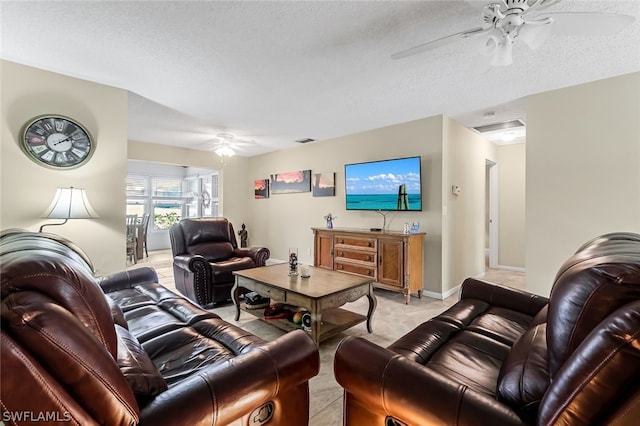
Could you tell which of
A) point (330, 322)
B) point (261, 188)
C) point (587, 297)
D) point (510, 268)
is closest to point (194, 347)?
point (330, 322)

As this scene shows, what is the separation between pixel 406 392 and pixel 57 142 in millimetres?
3691

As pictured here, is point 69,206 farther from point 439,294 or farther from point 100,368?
point 439,294

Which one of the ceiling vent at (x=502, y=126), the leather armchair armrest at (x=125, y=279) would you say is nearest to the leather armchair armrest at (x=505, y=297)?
the leather armchair armrest at (x=125, y=279)

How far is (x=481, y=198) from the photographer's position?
15.7 ft

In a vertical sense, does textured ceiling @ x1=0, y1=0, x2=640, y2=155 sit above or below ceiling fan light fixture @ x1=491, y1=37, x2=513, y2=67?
above

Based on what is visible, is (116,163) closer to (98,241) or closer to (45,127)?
(45,127)

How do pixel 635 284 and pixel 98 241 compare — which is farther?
pixel 98 241

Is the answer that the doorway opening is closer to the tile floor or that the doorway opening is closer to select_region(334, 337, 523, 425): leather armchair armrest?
the tile floor

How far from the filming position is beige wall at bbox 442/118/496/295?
3939 mm

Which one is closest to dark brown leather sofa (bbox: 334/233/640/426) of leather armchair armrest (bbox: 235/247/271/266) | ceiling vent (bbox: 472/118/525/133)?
Answer: leather armchair armrest (bbox: 235/247/271/266)

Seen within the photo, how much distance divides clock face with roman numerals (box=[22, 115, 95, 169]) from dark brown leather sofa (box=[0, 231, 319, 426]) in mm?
2068

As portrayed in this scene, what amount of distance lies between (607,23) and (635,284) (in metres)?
1.62

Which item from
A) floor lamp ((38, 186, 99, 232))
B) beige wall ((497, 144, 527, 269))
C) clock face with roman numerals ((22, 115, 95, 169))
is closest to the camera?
floor lamp ((38, 186, 99, 232))

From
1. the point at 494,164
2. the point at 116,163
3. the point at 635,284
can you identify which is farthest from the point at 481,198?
the point at 116,163
